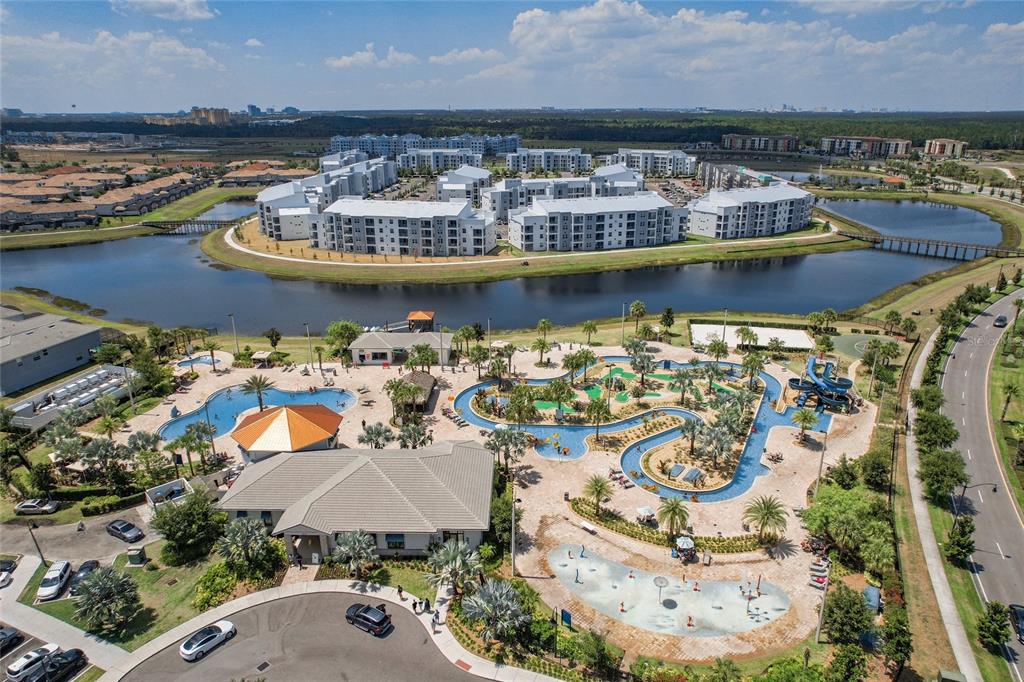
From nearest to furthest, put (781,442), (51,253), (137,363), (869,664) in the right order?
(869,664) < (781,442) < (137,363) < (51,253)

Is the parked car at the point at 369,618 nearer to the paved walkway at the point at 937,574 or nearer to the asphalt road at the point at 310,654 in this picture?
the asphalt road at the point at 310,654

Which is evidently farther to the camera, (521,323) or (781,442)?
(521,323)

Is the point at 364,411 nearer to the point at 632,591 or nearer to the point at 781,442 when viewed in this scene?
the point at 632,591

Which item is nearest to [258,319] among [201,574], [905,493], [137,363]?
[137,363]

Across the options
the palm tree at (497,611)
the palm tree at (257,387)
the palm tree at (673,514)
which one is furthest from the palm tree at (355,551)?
the palm tree at (257,387)

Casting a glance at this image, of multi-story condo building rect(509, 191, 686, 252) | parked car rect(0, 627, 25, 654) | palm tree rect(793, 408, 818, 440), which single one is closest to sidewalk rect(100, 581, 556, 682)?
parked car rect(0, 627, 25, 654)

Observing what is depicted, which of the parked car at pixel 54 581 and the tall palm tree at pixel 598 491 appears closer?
the parked car at pixel 54 581
